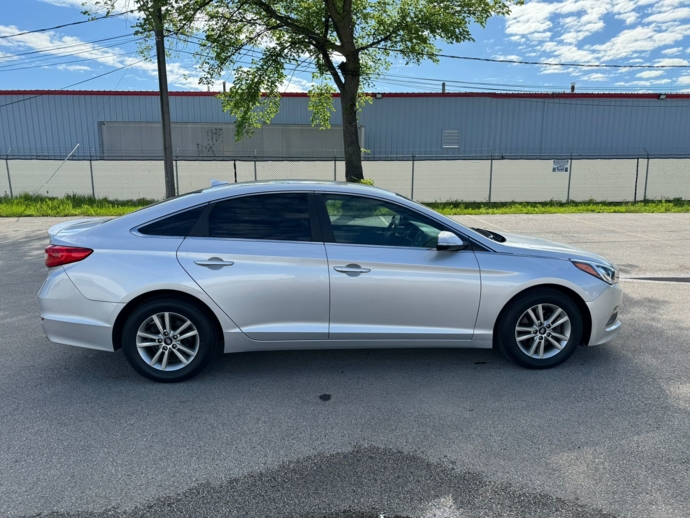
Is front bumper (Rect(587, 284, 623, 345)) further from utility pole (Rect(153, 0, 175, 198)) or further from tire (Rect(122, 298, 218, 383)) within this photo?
utility pole (Rect(153, 0, 175, 198))

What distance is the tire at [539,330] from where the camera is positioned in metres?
4.20

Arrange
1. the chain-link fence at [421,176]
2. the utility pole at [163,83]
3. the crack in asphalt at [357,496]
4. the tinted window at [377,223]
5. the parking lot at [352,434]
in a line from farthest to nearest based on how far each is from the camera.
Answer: the chain-link fence at [421,176] → the utility pole at [163,83] → the tinted window at [377,223] → the parking lot at [352,434] → the crack in asphalt at [357,496]

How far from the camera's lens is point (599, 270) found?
4.31 metres

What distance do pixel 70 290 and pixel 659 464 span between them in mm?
4071

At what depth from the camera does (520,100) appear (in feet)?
93.4

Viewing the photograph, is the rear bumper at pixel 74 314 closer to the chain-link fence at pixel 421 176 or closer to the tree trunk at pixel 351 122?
the tree trunk at pixel 351 122

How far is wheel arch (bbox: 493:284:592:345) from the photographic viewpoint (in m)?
4.20

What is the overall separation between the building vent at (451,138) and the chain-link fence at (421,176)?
880cm

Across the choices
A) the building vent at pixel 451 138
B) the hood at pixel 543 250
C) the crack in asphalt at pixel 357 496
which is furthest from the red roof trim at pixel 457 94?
the crack in asphalt at pixel 357 496

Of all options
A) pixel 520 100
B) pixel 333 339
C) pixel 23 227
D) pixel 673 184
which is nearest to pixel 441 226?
pixel 333 339

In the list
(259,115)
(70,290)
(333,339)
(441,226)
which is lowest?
(333,339)

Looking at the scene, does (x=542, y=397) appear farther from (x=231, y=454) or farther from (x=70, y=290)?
(x=70, y=290)

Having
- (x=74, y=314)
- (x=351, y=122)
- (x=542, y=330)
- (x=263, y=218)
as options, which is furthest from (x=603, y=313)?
(x=351, y=122)

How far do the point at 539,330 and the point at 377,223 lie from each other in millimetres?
1591
